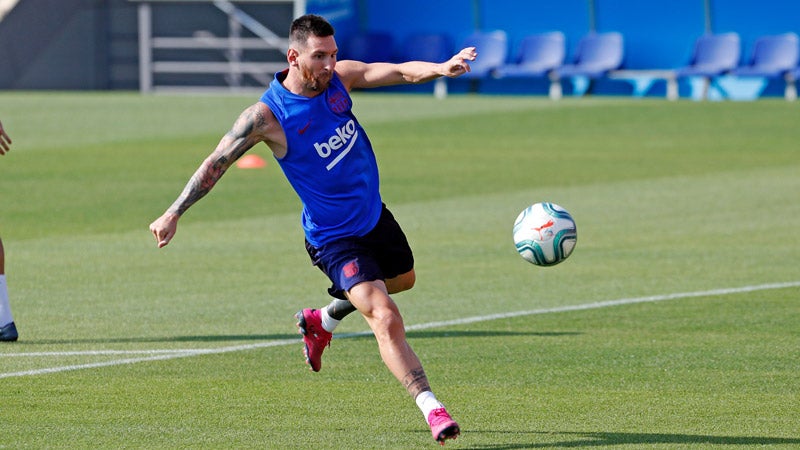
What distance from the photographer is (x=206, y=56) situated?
42875mm

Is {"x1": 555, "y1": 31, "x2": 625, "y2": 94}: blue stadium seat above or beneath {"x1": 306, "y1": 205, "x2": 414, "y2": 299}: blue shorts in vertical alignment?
beneath

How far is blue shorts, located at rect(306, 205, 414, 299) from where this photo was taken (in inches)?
296

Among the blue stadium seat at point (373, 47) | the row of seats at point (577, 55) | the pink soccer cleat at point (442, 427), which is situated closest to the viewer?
the pink soccer cleat at point (442, 427)

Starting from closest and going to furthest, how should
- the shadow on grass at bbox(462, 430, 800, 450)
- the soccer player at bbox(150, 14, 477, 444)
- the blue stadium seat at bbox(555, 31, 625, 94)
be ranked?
the shadow on grass at bbox(462, 430, 800, 450) < the soccer player at bbox(150, 14, 477, 444) < the blue stadium seat at bbox(555, 31, 625, 94)

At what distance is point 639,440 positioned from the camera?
7.17 metres

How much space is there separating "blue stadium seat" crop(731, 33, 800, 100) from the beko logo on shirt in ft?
100

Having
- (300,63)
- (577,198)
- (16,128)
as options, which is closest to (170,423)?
(300,63)

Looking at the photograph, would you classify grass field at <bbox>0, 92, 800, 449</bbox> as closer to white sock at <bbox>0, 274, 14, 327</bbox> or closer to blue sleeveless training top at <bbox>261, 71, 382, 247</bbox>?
white sock at <bbox>0, 274, 14, 327</bbox>

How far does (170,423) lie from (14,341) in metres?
2.85

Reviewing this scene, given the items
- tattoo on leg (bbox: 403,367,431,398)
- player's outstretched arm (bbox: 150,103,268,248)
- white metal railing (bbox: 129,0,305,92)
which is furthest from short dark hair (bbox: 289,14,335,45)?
white metal railing (bbox: 129,0,305,92)

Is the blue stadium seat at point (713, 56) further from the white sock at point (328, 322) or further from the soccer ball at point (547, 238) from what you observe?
the white sock at point (328, 322)

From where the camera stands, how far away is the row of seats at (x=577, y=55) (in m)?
37.5

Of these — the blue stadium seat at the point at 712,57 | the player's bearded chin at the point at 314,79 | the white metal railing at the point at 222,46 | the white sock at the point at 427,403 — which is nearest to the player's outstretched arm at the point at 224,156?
the player's bearded chin at the point at 314,79

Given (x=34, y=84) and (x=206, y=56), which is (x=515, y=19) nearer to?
(x=206, y=56)
